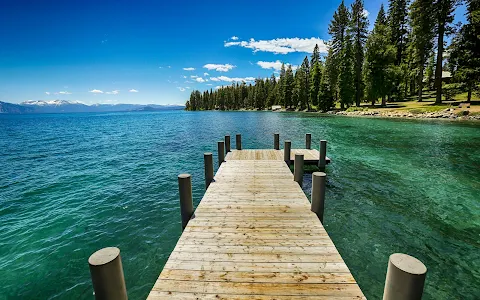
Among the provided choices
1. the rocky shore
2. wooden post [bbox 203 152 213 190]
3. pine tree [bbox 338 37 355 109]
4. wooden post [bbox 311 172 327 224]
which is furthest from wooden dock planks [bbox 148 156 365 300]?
pine tree [bbox 338 37 355 109]

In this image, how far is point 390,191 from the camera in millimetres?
10859

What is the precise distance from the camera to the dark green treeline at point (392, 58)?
114ft

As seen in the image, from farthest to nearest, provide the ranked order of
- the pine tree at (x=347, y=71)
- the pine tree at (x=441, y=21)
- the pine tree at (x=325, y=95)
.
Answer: the pine tree at (x=325, y=95) → the pine tree at (x=347, y=71) → the pine tree at (x=441, y=21)

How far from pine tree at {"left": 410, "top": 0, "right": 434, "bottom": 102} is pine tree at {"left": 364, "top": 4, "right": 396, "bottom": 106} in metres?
4.35

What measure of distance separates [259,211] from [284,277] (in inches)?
109

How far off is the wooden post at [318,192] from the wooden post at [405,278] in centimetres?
328

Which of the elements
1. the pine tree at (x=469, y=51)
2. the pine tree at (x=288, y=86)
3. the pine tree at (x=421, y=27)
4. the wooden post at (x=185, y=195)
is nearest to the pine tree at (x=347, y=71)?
the pine tree at (x=421, y=27)

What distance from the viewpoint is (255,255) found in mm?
4633

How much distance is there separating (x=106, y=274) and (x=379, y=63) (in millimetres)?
57936

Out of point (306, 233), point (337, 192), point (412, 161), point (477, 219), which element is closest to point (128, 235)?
point (306, 233)

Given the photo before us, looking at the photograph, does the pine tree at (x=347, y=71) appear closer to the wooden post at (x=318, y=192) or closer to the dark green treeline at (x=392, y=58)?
the dark green treeline at (x=392, y=58)

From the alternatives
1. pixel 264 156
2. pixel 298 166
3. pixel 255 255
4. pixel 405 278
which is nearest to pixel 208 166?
pixel 298 166

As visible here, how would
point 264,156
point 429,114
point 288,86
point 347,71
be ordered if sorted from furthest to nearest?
point 288,86 < point 347,71 < point 429,114 < point 264,156

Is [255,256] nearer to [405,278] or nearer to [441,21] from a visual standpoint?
[405,278]
